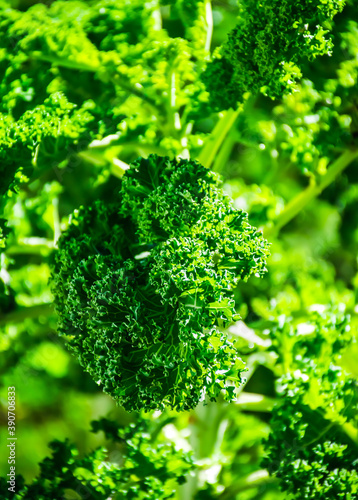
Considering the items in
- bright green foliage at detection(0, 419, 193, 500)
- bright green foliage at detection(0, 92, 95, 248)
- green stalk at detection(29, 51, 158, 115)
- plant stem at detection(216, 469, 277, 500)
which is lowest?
plant stem at detection(216, 469, 277, 500)

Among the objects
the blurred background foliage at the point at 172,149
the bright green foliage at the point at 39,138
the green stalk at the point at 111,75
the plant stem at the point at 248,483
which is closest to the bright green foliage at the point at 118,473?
the blurred background foliage at the point at 172,149

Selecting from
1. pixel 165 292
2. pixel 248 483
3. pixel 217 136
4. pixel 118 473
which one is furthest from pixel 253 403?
pixel 217 136

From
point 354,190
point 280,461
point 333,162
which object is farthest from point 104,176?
point 354,190

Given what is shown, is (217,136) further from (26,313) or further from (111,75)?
(26,313)

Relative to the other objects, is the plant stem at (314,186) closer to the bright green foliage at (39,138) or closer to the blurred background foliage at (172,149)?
the blurred background foliage at (172,149)

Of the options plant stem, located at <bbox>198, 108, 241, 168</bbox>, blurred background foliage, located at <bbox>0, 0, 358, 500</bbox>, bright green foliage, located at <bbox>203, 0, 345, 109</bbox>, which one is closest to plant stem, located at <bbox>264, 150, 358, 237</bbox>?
blurred background foliage, located at <bbox>0, 0, 358, 500</bbox>

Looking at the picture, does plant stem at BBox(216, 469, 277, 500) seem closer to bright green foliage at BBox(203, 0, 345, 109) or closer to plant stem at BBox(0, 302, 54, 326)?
plant stem at BBox(0, 302, 54, 326)
